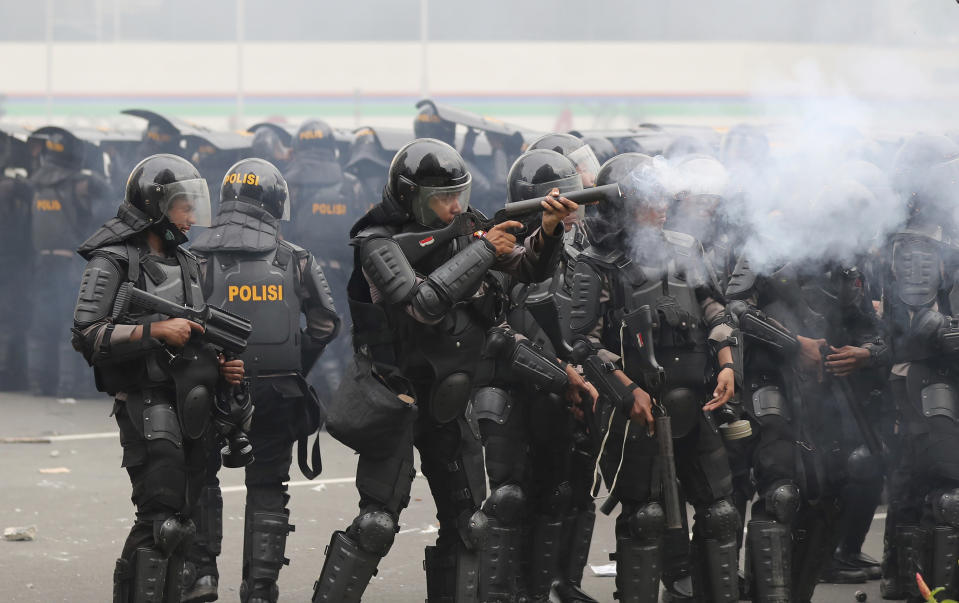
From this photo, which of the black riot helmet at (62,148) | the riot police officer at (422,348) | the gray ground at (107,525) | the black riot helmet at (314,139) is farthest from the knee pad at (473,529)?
the black riot helmet at (62,148)

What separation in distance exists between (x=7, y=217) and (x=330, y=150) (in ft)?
10.8

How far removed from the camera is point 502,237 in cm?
516

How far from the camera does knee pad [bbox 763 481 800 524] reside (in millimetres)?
5977

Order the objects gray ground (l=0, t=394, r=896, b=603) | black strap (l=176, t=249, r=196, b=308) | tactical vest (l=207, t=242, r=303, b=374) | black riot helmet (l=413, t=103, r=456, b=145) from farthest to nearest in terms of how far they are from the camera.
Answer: black riot helmet (l=413, t=103, r=456, b=145)
gray ground (l=0, t=394, r=896, b=603)
tactical vest (l=207, t=242, r=303, b=374)
black strap (l=176, t=249, r=196, b=308)

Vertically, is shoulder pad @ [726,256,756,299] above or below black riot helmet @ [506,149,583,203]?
below

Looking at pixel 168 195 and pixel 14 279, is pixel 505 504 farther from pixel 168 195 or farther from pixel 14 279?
pixel 14 279

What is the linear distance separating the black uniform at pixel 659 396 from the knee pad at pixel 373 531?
1.04 metres

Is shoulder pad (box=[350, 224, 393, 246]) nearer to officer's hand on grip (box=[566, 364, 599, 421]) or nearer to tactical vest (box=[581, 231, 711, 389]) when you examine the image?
tactical vest (box=[581, 231, 711, 389])

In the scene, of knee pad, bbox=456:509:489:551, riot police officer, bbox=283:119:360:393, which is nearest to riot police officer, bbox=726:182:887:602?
knee pad, bbox=456:509:489:551

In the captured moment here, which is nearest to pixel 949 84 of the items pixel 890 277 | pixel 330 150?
pixel 890 277

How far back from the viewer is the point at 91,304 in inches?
210

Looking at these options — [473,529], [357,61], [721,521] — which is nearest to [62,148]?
[473,529]

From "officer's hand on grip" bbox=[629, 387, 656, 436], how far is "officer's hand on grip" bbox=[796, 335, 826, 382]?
1.01 meters

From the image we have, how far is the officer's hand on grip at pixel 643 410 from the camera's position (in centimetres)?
559
